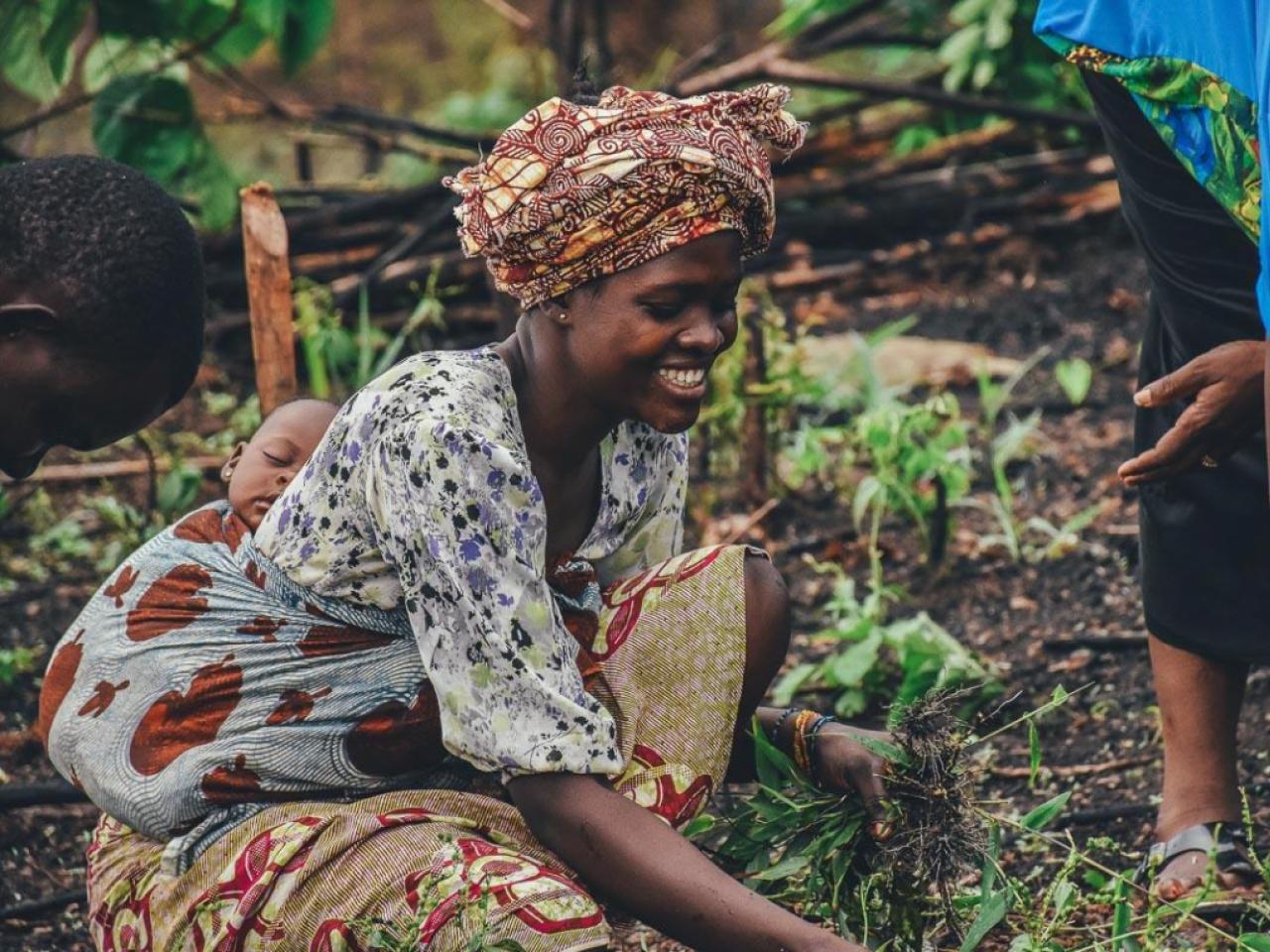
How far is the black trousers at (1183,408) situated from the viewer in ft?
8.48

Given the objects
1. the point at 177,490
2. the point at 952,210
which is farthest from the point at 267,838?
the point at 952,210

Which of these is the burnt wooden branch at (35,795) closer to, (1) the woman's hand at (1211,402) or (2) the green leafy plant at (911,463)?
(2) the green leafy plant at (911,463)

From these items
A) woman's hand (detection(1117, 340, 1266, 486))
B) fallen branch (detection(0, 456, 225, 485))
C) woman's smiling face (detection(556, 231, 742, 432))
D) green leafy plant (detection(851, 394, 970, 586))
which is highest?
woman's smiling face (detection(556, 231, 742, 432))

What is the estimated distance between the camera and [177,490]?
4.00 metres

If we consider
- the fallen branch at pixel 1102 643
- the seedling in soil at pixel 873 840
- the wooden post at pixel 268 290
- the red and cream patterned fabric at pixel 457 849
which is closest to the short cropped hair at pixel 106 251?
the red and cream patterned fabric at pixel 457 849

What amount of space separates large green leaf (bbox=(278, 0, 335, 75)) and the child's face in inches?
104

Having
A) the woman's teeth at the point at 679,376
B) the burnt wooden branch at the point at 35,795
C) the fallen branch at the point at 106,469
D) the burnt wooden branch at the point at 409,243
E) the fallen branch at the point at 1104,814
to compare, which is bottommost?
the fallen branch at the point at 1104,814

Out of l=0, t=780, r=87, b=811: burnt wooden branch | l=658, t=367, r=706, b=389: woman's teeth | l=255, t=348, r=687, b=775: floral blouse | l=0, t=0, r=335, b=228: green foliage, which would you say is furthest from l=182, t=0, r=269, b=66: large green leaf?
l=658, t=367, r=706, b=389: woman's teeth

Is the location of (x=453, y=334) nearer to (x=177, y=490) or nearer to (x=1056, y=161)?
(x=177, y=490)

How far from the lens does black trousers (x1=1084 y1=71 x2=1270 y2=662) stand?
2.58 m

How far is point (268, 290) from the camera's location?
11.0 feet

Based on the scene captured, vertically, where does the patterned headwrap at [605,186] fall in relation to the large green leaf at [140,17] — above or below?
below

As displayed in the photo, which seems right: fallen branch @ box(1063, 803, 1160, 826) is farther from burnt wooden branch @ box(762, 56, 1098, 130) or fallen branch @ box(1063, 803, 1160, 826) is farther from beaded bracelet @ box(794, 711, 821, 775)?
burnt wooden branch @ box(762, 56, 1098, 130)

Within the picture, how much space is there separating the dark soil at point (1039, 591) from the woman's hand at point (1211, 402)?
77 cm
